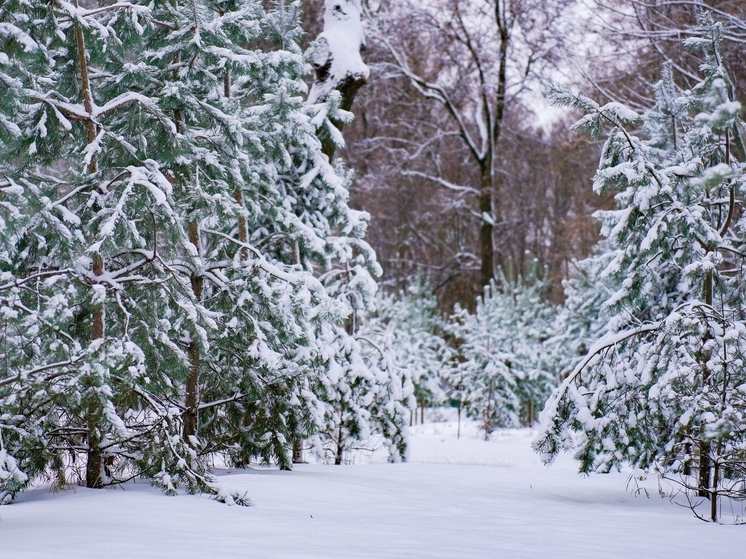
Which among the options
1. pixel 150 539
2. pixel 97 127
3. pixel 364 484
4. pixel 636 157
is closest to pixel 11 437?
pixel 150 539

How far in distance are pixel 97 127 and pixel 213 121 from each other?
3.66 feet

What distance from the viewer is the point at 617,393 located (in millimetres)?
7020

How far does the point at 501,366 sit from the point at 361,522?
41.3 ft

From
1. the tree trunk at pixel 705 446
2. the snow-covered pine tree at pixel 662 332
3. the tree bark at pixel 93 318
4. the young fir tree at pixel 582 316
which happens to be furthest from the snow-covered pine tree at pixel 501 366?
the tree bark at pixel 93 318

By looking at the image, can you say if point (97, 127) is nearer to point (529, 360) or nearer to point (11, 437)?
point (11, 437)

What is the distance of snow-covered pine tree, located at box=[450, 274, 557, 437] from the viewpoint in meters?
17.2

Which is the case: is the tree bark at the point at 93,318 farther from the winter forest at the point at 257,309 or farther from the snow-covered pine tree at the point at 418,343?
the snow-covered pine tree at the point at 418,343

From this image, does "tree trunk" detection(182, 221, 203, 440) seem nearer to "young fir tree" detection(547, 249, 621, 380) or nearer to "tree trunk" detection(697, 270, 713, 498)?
"tree trunk" detection(697, 270, 713, 498)

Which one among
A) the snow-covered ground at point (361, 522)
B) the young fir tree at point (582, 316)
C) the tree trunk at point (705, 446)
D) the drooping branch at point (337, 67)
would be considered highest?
the drooping branch at point (337, 67)

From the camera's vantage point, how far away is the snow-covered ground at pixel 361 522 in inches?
155

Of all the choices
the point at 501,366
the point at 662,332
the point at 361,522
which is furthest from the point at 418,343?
the point at 361,522

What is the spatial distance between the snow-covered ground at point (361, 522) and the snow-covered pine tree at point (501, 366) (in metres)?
9.57

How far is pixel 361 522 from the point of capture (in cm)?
492

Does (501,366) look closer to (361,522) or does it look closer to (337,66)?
(337,66)
